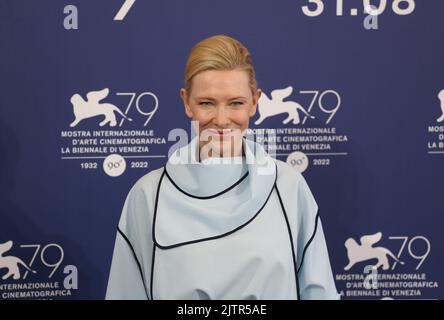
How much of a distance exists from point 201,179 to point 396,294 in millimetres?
1105

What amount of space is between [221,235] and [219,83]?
48 cm

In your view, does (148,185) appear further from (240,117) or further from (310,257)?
(310,257)

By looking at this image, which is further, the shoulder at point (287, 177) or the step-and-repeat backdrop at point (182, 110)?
the step-and-repeat backdrop at point (182, 110)

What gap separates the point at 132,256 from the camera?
200 cm

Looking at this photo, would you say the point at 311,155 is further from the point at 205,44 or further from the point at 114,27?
the point at 114,27

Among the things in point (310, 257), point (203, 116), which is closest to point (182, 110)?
point (203, 116)

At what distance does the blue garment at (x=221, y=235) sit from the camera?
1.88m

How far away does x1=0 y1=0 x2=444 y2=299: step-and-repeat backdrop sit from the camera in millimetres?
2445

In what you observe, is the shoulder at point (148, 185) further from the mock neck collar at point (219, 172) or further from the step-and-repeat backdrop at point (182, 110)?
the step-and-repeat backdrop at point (182, 110)

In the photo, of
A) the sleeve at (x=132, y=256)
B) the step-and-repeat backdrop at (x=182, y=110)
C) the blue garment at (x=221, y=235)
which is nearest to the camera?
the blue garment at (x=221, y=235)

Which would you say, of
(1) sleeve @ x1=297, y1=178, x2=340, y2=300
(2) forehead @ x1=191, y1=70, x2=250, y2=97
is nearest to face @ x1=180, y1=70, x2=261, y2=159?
(2) forehead @ x1=191, y1=70, x2=250, y2=97

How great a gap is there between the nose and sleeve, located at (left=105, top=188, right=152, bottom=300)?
341 millimetres

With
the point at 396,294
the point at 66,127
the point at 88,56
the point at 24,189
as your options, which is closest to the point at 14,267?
the point at 24,189

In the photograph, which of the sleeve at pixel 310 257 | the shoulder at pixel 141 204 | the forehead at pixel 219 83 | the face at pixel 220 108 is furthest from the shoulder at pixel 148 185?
the sleeve at pixel 310 257
